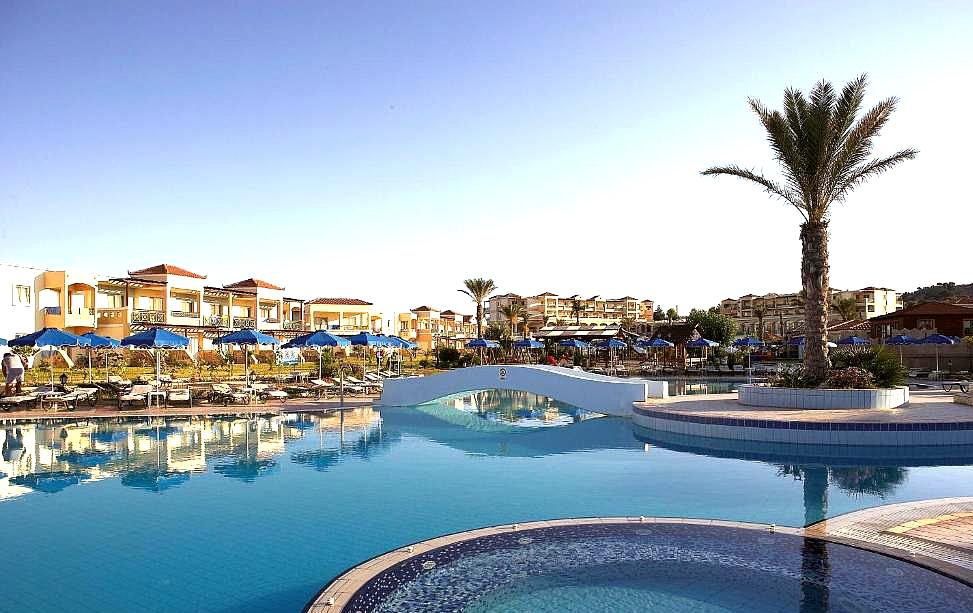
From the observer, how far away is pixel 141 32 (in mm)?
15031

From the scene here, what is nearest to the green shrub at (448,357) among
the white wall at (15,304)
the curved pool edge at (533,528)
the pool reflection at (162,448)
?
the pool reflection at (162,448)

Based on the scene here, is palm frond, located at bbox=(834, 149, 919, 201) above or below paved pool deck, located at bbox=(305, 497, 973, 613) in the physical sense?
above

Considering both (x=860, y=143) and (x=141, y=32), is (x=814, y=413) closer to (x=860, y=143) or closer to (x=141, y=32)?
(x=860, y=143)

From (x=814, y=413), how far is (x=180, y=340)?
16327 millimetres

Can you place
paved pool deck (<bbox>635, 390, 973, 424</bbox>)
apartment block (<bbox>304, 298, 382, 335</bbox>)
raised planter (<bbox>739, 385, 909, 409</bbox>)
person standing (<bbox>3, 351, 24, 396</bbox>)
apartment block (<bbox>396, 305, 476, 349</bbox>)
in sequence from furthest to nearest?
apartment block (<bbox>396, 305, 476, 349</bbox>), apartment block (<bbox>304, 298, 382, 335</bbox>), person standing (<bbox>3, 351, 24, 396</bbox>), raised planter (<bbox>739, 385, 909, 409</bbox>), paved pool deck (<bbox>635, 390, 973, 424</bbox>)

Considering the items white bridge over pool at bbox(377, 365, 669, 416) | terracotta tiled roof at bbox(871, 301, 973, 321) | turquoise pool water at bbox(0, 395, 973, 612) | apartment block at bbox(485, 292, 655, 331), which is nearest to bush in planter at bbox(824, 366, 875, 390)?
turquoise pool water at bbox(0, 395, 973, 612)

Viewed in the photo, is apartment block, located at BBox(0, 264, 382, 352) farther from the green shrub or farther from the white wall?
the green shrub

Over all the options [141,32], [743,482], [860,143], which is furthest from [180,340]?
[860,143]

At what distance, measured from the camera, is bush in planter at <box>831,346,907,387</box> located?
15992 mm

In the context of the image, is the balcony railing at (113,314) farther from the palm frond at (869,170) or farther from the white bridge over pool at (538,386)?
the palm frond at (869,170)

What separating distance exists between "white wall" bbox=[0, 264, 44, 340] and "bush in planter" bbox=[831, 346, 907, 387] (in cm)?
3560

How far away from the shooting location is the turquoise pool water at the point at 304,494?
577 centimetres

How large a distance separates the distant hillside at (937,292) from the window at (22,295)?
102176mm

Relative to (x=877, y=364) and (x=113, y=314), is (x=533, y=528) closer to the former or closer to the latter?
(x=877, y=364)
